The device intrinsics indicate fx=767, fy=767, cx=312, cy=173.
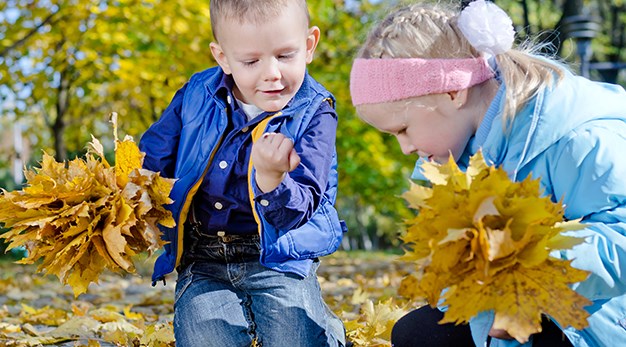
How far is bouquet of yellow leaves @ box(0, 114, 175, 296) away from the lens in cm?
236

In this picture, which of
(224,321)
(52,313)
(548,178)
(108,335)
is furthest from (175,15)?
(548,178)

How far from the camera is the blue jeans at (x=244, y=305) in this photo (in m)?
2.72

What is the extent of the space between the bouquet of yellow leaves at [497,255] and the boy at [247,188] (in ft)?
2.50

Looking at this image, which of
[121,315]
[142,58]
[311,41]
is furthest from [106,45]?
[311,41]

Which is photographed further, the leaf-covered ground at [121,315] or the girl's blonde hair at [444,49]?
the leaf-covered ground at [121,315]

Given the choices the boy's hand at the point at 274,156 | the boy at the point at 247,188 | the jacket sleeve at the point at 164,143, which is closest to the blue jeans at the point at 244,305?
the boy at the point at 247,188

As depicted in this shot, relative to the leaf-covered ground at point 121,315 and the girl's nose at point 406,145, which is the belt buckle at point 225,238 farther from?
the girl's nose at point 406,145

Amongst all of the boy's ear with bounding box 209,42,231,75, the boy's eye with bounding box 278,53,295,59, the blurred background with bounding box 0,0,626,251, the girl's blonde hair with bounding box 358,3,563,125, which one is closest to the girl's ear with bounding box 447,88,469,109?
the girl's blonde hair with bounding box 358,3,563,125

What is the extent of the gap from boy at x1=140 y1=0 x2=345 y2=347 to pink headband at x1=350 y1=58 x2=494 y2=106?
39 centimetres

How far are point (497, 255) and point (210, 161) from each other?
1.34m

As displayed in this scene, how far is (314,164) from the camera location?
2648 mm

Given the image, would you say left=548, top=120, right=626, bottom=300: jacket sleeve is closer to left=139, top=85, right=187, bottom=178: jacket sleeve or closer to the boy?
the boy

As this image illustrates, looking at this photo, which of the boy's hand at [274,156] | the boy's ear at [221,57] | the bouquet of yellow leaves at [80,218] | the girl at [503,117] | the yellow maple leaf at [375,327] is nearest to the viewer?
the girl at [503,117]

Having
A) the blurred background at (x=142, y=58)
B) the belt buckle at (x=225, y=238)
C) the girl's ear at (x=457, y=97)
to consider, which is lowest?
the blurred background at (x=142, y=58)
